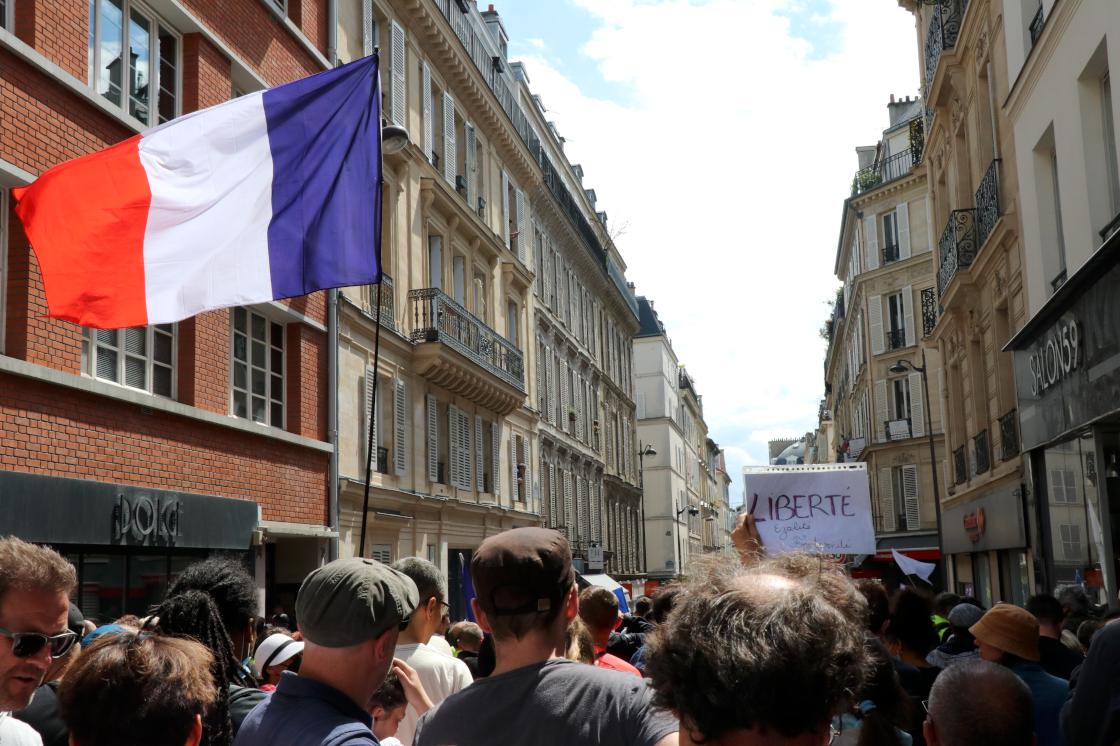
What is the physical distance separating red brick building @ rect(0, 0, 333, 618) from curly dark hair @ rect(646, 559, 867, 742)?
9580 mm

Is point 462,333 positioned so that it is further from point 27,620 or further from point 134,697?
point 134,697

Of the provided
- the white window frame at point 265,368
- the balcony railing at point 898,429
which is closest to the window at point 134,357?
the white window frame at point 265,368

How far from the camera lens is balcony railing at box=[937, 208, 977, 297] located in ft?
68.0

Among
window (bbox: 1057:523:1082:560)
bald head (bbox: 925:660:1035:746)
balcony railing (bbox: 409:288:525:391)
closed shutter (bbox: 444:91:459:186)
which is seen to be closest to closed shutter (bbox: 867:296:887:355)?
balcony railing (bbox: 409:288:525:391)

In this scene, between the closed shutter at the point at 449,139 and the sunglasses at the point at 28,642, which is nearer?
the sunglasses at the point at 28,642

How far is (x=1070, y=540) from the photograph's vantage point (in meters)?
13.5

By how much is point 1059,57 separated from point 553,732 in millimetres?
12191

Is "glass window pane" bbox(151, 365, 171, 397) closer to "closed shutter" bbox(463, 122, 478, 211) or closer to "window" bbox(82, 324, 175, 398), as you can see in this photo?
"window" bbox(82, 324, 175, 398)

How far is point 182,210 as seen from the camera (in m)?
7.97

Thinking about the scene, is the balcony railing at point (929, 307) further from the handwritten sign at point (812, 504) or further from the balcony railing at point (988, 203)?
the handwritten sign at point (812, 504)

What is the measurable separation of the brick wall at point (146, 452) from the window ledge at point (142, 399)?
3.6 inches

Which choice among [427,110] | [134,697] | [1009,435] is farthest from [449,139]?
[134,697]

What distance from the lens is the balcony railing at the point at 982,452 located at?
2094 cm

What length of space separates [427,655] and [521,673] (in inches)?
77.7
